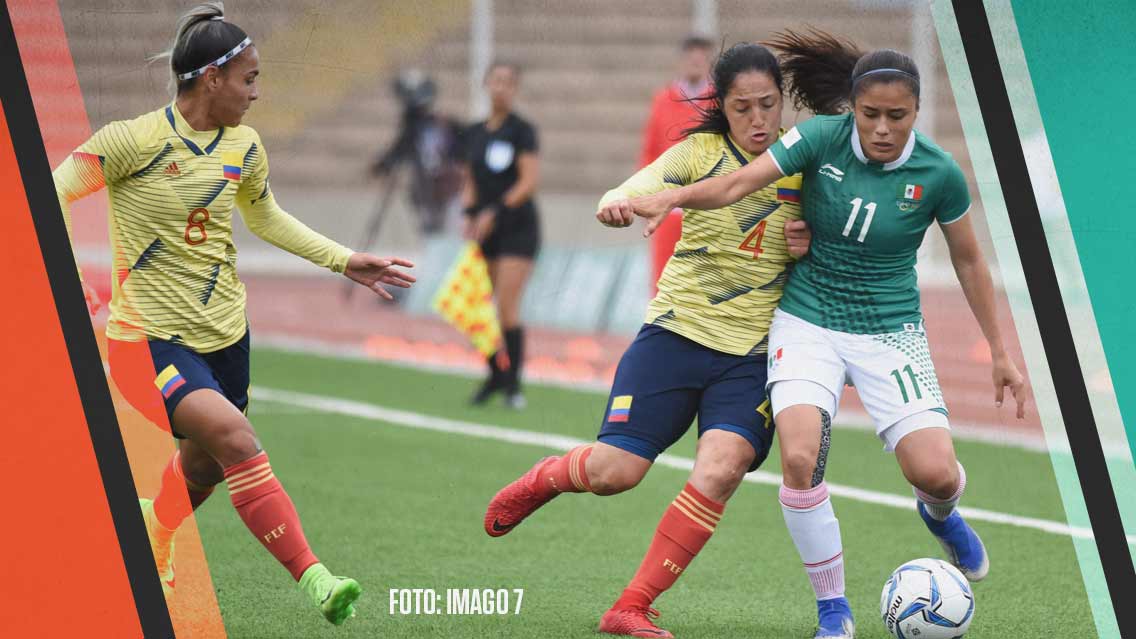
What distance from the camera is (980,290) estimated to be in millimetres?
4742

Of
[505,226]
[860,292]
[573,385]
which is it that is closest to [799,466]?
[860,292]

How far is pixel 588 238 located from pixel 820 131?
1002 cm

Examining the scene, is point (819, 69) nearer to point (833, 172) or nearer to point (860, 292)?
point (833, 172)

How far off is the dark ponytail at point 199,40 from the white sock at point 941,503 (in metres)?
2.68

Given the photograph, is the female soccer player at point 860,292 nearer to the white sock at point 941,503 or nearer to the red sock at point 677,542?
the white sock at point 941,503

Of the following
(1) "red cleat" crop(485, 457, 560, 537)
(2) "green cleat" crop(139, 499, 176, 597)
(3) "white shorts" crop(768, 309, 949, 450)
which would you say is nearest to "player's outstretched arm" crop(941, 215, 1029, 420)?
(3) "white shorts" crop(768, 309, 949, 450)

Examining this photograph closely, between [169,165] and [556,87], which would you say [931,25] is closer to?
[169,165]

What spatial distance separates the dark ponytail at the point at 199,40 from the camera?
4660mm

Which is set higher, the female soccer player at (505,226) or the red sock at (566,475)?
the female soccer player at (505,226)

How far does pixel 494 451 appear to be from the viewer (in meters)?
8.46

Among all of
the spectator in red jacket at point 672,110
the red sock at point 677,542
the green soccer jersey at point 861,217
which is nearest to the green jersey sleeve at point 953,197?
the green soccer jersey at point 861,217

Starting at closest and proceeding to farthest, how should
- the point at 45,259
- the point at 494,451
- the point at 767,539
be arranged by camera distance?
1. the point at 45,259
2. the point at 767,539
3. the point at 494,451

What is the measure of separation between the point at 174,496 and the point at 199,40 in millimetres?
1670

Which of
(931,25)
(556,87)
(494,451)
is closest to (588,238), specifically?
(556,87)
